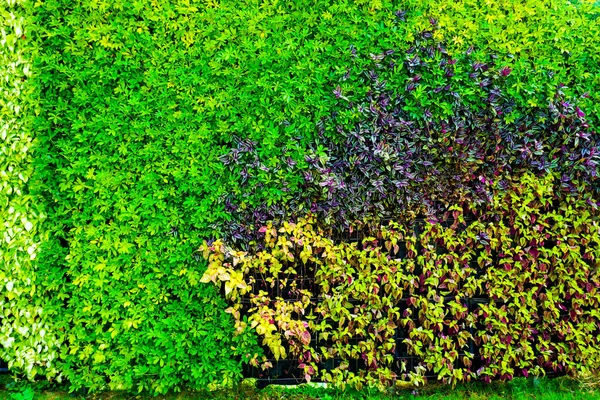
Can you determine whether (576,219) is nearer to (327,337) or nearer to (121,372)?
(327,337)

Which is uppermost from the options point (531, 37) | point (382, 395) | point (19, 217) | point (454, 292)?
point (531, 37)

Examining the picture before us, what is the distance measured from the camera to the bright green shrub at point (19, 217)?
129 inches

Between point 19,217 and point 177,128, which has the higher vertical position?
point 177,128

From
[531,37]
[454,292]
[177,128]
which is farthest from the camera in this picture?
[454,292]

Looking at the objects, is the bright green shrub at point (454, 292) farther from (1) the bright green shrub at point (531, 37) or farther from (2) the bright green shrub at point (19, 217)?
(2) the bright green shrub at point (19, 217)

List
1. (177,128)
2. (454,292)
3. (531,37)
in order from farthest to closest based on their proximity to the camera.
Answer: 1. (454,292)
2. (531,37)
3. (177,128)

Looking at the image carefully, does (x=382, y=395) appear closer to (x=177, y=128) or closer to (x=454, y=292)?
(x=454, y=292)

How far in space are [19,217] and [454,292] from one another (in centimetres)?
316

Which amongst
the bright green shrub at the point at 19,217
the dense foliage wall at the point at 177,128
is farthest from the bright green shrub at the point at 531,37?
the bright green shrub at the point at 19,217

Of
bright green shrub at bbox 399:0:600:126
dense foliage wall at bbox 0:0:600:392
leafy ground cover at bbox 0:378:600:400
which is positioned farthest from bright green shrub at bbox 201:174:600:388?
bright green shrub at bbox 399:0:600:126

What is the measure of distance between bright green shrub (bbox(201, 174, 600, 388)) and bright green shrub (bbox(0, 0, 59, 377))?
4.61 ft

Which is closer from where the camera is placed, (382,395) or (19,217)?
(19,217)

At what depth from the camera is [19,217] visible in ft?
10.9

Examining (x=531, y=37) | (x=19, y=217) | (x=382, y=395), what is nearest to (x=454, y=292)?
(x=382, y=395)
